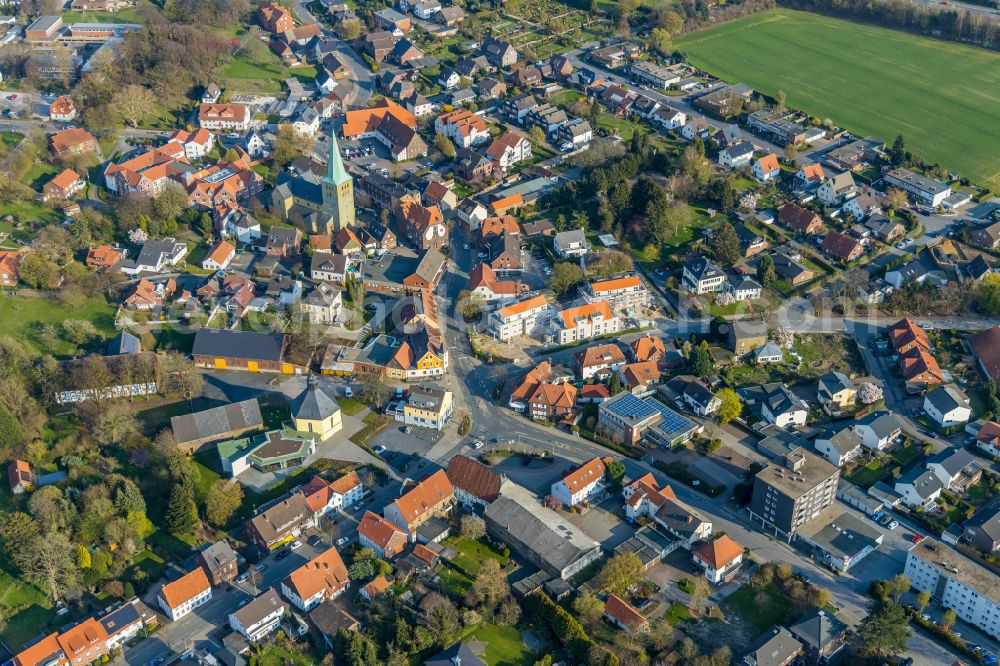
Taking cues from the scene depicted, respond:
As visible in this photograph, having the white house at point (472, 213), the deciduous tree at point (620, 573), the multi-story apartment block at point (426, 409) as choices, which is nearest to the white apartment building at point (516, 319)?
the multi-story apartment block at point (426, 409)

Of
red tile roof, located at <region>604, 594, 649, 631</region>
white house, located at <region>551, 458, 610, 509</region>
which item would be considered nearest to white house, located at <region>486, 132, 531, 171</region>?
white house, located at <region>551, 458, 610, 509</region>

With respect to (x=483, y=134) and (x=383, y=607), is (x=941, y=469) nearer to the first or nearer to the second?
(x=383, y=607)

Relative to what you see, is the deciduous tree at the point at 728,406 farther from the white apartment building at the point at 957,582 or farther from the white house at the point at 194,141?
the white house at the point at 194,141

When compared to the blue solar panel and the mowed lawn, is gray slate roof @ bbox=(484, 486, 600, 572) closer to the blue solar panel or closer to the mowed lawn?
the blue solar panel

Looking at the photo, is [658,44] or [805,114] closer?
[805,114]

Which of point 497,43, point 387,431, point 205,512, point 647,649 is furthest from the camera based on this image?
point 497,43

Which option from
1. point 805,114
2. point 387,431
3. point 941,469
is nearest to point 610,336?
point 387,431
